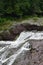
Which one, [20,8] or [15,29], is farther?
[20,8]

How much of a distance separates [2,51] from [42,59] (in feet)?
22.6

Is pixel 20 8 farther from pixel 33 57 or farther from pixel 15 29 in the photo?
pixel 33 57

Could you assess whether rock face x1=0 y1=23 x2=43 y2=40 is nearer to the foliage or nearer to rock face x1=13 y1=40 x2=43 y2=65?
the foliage

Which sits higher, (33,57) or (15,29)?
(33,57)

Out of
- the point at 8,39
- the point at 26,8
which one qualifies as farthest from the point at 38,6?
the point at 8,39

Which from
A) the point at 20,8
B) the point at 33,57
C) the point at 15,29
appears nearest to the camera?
the point at 33,57

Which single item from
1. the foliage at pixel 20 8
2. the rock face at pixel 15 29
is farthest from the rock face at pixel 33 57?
the foliage at pixel 20 8

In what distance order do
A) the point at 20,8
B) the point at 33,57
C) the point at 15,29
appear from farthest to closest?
the point at 20,8
the point at 15,29
the point at 33,57

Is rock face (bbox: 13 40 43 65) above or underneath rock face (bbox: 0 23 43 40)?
above

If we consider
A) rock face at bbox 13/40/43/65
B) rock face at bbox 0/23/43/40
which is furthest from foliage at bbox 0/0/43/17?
rock face at bbox 13/40/43/65

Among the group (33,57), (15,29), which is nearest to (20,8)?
(15,29)

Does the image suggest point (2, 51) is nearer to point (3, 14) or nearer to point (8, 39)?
point (8, 39)

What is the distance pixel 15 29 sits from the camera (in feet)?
128

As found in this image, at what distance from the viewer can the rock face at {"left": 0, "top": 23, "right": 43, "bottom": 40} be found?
3797 cm
